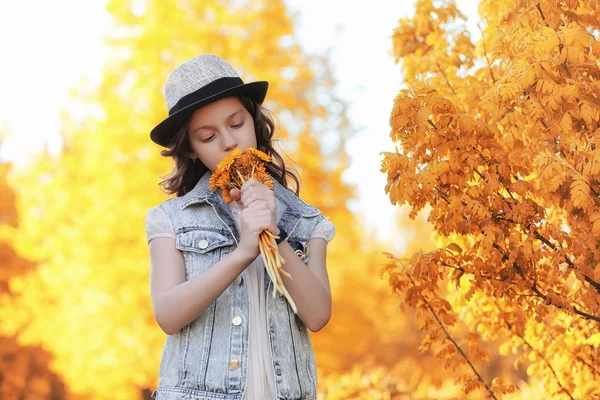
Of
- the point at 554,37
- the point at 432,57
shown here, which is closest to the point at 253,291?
the point at 554,37

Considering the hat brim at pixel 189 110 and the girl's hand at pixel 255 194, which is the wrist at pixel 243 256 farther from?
the hat brim at pixel 189 110

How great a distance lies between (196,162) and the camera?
8.48 ft

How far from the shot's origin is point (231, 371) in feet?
6.86

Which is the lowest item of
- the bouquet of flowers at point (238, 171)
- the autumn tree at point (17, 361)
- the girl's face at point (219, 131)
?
the bouquet of flowers at point (238, 171)

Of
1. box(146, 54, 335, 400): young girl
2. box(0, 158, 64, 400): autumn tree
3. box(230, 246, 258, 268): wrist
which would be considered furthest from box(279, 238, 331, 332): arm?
box(0, 158, 64, 400): autumn tree

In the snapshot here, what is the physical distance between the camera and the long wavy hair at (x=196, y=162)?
249cm

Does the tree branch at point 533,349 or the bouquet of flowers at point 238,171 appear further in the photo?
the tree branch at point 533,349

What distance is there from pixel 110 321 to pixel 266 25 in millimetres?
3851

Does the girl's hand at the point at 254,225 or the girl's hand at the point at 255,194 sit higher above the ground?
the girl's hand at the point at 255,194

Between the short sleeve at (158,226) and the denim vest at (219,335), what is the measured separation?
17 millimetres

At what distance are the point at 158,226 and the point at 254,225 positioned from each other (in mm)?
369

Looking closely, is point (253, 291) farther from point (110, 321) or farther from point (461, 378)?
point (110, 321)

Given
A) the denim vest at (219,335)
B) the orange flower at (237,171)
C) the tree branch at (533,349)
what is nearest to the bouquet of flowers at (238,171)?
the orange flower at (237,171)

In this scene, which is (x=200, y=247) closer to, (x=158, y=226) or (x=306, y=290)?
(x=158, y=226)
